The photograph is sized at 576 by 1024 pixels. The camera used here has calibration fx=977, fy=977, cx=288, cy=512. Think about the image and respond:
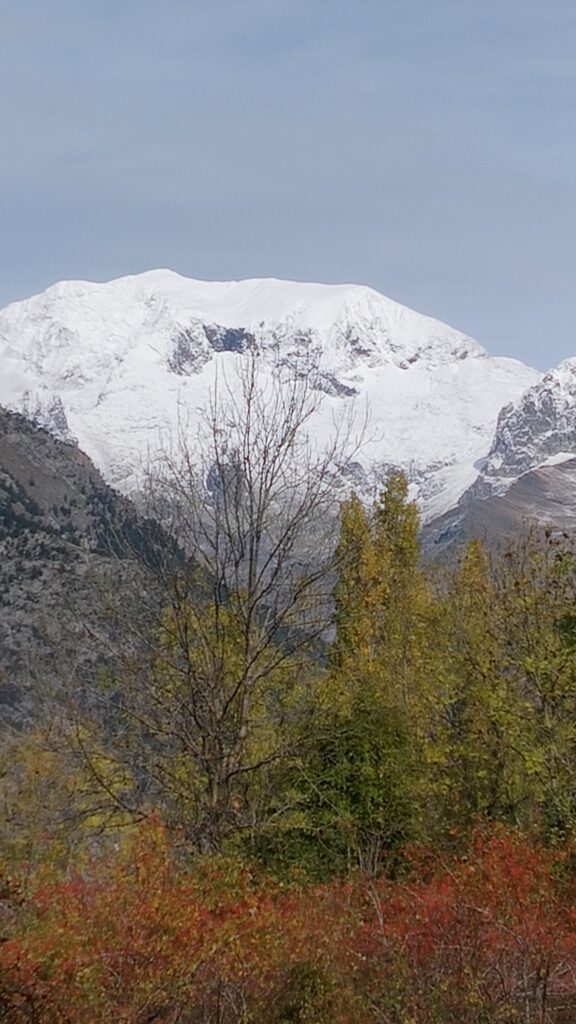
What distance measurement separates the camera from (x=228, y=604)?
1477cm

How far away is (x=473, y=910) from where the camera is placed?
11.2 metres

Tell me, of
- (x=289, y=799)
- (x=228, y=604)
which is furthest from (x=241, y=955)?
(x=228, y=604)

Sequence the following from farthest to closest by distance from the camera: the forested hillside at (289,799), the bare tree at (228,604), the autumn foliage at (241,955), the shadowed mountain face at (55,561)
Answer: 1. the shadowed mountain face at (55,561)
2. the bare tree at (228,604)
3. the forested hillside at (289,799)
4. the autumn foliage at (241,955)

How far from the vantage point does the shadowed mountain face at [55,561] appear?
48.0 ft

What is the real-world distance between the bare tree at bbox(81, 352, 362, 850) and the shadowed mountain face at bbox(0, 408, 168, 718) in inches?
30.4

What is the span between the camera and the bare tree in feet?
45.6

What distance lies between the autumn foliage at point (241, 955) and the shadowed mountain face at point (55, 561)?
13.1 feet

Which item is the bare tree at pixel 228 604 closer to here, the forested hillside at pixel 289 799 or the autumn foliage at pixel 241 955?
the forested hillside at pixel 289 799

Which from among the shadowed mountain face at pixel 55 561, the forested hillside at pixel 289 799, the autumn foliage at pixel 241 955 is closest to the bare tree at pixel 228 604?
the forested hillside at pixel 289 799

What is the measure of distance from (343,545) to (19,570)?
103007mm

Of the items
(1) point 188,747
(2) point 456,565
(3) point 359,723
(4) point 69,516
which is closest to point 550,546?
(3) point 359,723

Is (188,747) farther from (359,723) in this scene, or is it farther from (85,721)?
(359,723)

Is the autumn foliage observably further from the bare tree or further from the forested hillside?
the bare tree

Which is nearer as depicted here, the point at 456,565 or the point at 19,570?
the point at 456,565
